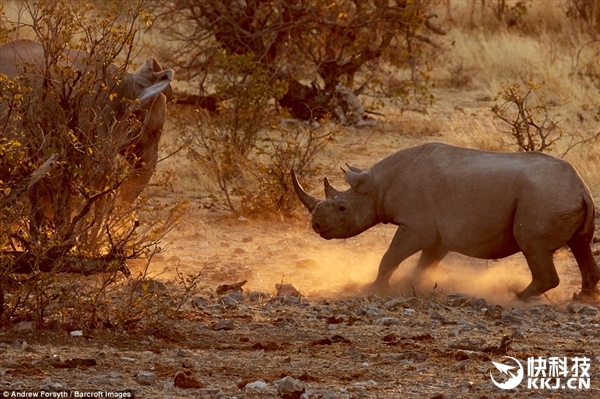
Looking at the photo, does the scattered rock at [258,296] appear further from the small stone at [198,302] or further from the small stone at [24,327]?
the small stone at [24,327]

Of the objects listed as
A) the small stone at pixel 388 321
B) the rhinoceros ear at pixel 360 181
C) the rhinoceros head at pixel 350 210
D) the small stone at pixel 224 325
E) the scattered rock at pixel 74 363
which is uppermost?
the rhinoceros ear at pixel 360 181

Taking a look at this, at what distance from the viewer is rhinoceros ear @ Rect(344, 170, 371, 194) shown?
9.29 meters

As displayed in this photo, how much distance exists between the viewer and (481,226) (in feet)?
28.7

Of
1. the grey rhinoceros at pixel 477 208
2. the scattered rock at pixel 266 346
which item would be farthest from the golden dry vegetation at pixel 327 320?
the grey rhinoceros at pixel 477 208

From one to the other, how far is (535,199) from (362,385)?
2.86 metres

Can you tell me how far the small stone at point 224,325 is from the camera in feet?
24.7

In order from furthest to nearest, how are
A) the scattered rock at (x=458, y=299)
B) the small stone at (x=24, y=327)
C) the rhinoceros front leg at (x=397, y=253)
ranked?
1. the rhinoceros front leg at (x=397, y=253)
2. the scattered rock at (x=458, y=299)
3. the small stone at (x=24, y=327)

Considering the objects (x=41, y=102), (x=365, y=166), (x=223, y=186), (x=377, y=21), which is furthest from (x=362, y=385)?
(x=377, y=21)

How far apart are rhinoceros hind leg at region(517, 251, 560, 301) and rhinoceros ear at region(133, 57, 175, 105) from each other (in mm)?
3077

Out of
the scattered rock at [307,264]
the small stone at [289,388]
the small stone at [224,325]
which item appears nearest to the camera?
the small stone at [289,388]

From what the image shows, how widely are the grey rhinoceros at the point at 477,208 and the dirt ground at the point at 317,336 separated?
0.27 metres

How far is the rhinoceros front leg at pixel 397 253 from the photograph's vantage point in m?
8.89

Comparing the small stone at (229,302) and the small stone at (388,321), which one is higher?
the small stone at (229,302)
